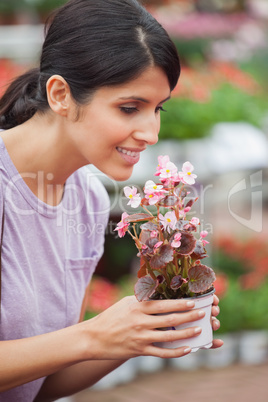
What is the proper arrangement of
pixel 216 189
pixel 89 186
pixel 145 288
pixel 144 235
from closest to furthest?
pixel 145 288 < pixel 144 235 < pixel 89 186 < pixel 216 189

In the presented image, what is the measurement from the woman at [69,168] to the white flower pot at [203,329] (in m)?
0.03

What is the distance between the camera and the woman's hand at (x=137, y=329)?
150 centimetres

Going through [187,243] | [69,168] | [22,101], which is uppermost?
[22,101]

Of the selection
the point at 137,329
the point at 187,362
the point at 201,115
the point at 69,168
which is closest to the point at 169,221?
the point at 137,329

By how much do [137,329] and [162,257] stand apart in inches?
7.3

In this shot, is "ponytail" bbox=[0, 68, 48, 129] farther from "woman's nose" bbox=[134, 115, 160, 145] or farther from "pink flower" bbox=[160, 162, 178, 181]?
"pink flower" bbox=[160, 162, 178, 181]

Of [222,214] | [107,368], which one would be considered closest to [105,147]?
[107,368]

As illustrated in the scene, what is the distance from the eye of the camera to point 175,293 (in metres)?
1.59

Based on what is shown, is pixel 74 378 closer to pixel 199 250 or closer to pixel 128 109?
pixel 199 250

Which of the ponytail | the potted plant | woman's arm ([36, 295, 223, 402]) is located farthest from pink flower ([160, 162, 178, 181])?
woman's arm ([36, 295, 223, 402])

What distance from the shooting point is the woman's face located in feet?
5.58

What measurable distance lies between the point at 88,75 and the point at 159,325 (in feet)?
2.32

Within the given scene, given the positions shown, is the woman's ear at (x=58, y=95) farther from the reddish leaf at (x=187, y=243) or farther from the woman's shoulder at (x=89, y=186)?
the reddish leaf at (x=187, y=243)

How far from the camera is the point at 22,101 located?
1.97m
